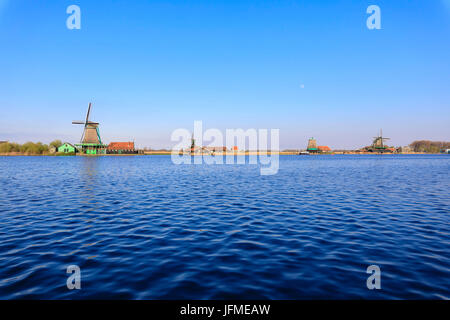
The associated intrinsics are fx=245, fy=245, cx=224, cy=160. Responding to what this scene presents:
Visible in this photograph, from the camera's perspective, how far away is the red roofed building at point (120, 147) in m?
139

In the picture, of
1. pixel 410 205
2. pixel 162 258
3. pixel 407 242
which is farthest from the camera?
pixel 410 205

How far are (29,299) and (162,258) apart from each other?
3.41 meters

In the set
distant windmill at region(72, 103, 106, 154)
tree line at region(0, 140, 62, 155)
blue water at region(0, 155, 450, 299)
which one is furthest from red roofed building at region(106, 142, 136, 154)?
blue water at region(0, 155, 450, 299)

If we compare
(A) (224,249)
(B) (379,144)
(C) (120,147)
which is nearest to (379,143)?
(B) (379,144)

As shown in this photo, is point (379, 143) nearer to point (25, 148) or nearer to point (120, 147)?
point (120, 147)

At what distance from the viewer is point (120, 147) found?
141m

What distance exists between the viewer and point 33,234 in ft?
33.7

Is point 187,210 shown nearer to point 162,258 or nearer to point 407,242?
point 162,258

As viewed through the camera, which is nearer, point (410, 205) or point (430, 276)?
point (430, 276)

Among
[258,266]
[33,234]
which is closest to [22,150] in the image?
[33,234]

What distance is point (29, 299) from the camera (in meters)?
5.53
